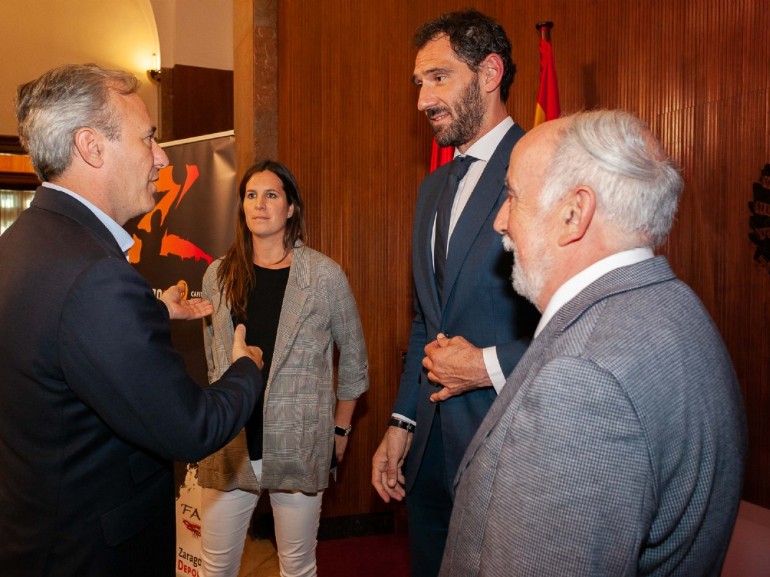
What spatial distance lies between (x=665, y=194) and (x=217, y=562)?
2.20 meters

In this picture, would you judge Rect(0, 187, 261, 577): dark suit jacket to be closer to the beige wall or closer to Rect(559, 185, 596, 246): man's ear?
Rect(559, 185, 596, 246): man's ear

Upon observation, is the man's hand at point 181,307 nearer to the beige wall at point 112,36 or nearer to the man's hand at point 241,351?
the man's hand at point 241,351

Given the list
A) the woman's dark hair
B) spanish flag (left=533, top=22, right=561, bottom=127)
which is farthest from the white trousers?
spanish flag (left=533, top=22, right=561, bottom=127)

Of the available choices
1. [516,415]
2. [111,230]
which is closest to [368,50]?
[111,230]

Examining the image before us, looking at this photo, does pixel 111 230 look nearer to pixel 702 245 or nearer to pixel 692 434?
pixel 692 434

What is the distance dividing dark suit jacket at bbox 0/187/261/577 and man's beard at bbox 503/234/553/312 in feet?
2.35

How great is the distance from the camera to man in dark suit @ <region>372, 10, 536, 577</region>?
62.9 inches

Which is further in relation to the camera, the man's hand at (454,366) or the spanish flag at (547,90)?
the spanish flag at (547,90)

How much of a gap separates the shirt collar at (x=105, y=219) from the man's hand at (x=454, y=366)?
2.60 feet

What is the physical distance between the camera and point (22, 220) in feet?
4.54

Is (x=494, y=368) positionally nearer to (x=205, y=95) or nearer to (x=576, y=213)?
(x=576, y=213)

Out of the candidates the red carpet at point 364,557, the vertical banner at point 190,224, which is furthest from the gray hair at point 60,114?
the red carpet at point 364,557

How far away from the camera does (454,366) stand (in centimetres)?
155

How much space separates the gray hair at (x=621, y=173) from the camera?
0.96m
